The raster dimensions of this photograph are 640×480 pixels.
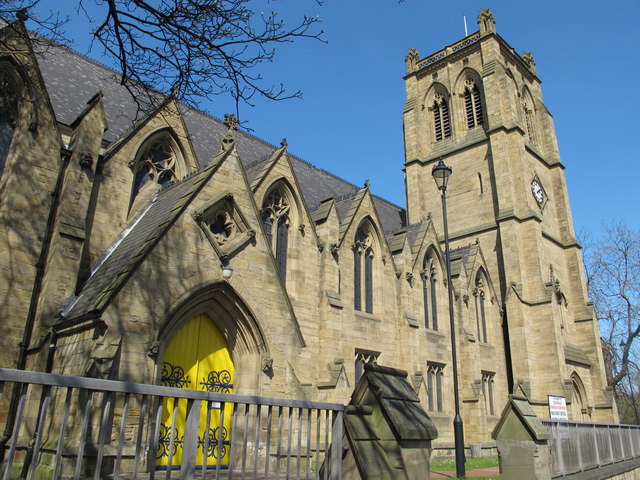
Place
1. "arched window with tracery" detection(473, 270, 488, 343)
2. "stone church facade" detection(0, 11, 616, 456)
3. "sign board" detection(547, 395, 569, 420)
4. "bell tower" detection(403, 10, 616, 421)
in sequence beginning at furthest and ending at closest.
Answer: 1. "bell tower" detection(403, 10, 616, 421)
2. "arched window with tracery" detection(473, 270, 488, 343)
3. "sign board" detection(547, 395, 569, 420)
4. "stone church facade" detection(0, 11, 616, 456)

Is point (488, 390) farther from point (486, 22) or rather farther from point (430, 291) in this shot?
point (486, 22)

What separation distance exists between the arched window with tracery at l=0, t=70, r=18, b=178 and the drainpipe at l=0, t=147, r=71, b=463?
121 centimetres

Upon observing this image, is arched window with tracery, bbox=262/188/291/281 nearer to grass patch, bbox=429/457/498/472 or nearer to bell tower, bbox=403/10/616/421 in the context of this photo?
grass patch, bbox=429/457/498/472

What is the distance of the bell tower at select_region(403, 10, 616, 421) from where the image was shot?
91.9ft

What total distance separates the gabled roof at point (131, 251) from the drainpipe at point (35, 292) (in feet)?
3.19

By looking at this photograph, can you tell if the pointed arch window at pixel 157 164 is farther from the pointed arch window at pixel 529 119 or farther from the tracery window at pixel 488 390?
the pointed arch window at pixel 529 119

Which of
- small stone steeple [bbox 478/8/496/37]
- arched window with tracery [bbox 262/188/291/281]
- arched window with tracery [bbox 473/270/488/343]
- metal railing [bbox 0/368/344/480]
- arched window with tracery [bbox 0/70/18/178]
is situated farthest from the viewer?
small stone steeple [bbox 478/8/496/37]

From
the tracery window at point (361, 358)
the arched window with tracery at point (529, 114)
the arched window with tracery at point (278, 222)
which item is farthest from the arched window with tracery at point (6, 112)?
the arched window with tracery at point (529, 114)

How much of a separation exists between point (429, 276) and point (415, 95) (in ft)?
62.6

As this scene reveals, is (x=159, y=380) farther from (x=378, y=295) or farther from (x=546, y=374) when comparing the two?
(x=546, y=374)

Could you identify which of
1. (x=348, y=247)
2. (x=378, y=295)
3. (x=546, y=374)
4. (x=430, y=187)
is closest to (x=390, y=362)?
(x=378, y=295)

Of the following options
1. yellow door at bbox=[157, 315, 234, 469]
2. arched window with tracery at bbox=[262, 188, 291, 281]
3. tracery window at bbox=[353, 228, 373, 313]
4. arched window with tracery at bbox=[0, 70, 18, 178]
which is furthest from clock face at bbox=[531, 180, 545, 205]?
arched window with tracery at bbox=[0, 70, 18, 178]

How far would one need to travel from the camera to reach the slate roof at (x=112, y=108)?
53.3ft

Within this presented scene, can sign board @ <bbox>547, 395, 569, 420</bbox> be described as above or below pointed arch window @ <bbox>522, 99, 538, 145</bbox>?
below
